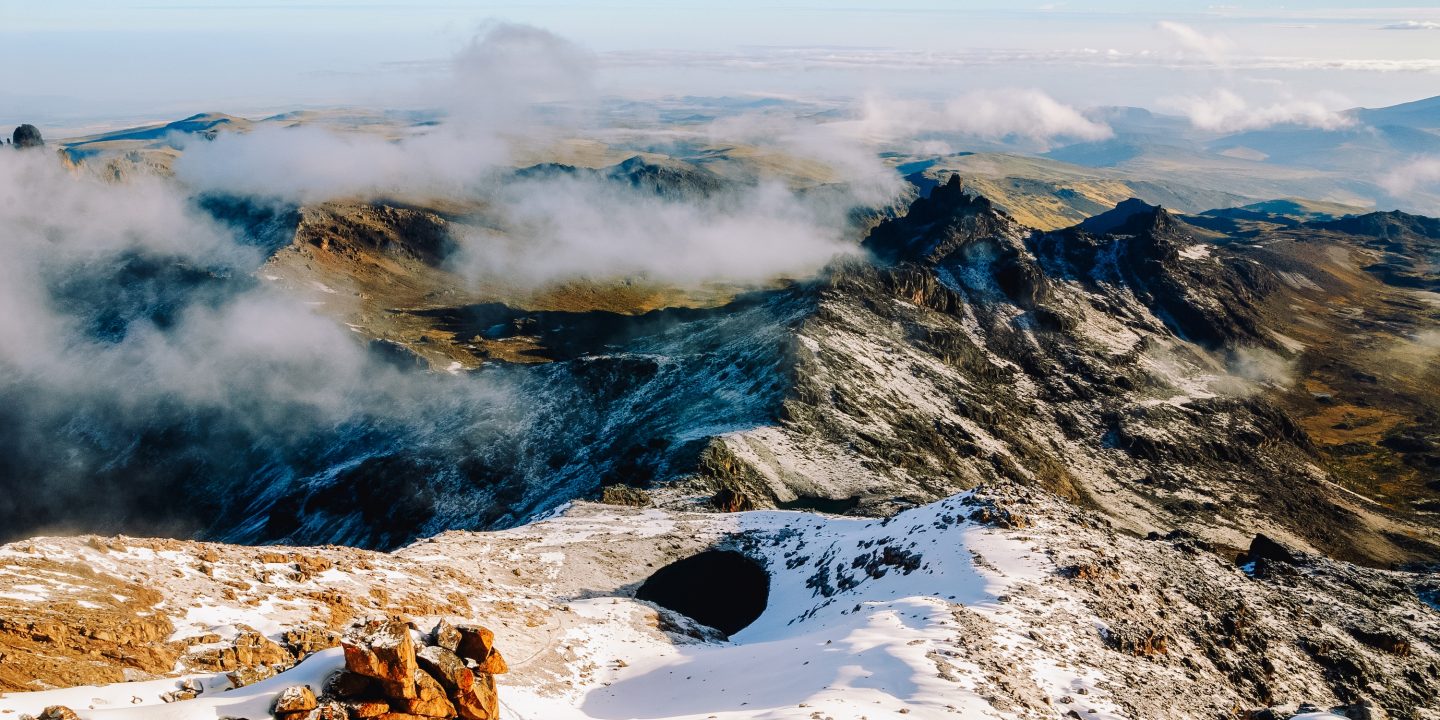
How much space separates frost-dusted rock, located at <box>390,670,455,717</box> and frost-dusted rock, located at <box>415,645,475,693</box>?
238mm

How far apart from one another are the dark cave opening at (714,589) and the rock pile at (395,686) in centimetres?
2474

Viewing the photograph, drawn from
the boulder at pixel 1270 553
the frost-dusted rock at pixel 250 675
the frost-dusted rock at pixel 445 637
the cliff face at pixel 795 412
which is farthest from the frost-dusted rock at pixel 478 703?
the boulder at pixel 1270 553

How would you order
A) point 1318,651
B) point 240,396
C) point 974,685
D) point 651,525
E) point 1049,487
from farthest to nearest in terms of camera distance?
point 240,396 → point 1049,487 → point 651,525 → point 1318,651 → point 974,685

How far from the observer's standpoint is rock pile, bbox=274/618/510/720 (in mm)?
21453

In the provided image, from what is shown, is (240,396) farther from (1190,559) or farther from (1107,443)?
(1107,443)

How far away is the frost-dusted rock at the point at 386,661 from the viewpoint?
2191 centimetres

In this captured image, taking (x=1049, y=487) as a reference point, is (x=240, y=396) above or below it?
above

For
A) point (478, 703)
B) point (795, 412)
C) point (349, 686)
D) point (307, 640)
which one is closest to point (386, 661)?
point (349, 686)

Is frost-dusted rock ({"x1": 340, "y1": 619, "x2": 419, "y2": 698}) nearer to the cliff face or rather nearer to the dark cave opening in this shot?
the dark cave opening

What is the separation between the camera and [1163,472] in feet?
368

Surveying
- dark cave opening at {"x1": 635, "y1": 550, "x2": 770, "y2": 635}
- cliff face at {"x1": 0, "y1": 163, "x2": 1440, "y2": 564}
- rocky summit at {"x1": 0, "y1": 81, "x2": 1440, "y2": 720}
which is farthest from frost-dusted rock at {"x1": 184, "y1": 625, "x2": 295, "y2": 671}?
cliff face at {"x1": 0, "y1": 163, "x2": 1440, "y2": 564}

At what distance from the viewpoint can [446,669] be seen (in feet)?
76.3

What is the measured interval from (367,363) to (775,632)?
295ft

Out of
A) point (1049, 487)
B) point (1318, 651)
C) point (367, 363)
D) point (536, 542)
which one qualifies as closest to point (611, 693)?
point (536, 542)
